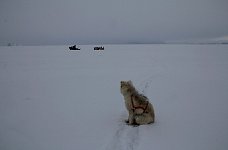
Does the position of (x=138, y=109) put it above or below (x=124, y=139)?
above

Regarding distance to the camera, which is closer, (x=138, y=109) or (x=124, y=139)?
(x=124, y=139)

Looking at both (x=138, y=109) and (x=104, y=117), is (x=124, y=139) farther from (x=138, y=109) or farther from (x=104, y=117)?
(x=104, y=117)

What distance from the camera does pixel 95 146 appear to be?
430 centimetres

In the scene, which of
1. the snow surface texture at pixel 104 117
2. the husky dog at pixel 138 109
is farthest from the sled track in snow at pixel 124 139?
the husky dog at pixel 138 109

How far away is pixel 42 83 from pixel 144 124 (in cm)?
550

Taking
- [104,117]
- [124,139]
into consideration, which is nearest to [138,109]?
[124,139]

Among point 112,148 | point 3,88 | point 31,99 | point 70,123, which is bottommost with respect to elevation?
point 112,148

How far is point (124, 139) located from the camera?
176 inches

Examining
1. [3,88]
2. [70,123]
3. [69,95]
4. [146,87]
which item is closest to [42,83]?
[3,88]

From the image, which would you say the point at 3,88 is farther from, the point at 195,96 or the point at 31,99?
the point at 195,96

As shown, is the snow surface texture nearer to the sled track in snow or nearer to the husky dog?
the sled track in snow

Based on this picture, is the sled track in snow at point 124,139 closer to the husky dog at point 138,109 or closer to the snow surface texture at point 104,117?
the snow surface texture at point 104,117

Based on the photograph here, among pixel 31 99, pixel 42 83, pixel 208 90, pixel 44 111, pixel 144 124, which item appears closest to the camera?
pixel 144 124

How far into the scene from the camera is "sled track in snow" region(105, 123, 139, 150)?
4.17 metres
